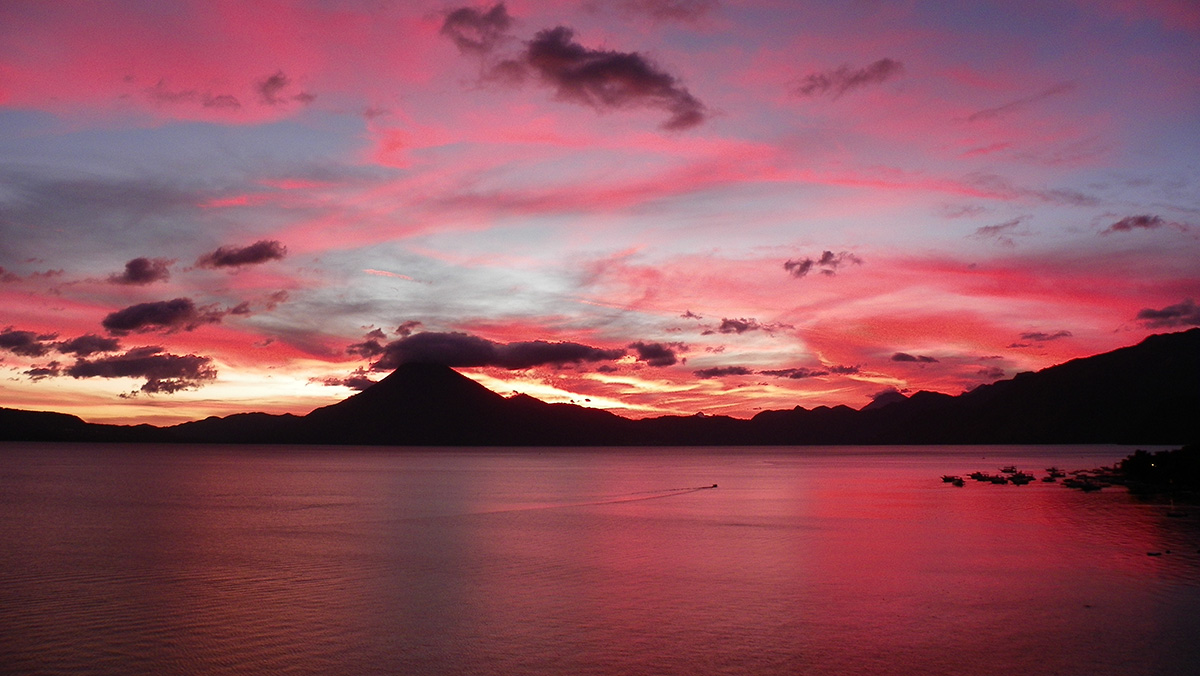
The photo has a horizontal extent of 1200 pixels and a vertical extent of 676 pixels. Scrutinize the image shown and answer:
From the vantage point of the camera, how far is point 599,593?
30.3m

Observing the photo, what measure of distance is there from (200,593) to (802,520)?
41569mm

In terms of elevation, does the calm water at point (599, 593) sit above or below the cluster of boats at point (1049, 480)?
below

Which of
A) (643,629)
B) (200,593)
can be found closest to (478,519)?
(200,593)

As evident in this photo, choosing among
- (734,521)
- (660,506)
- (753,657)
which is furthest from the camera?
(660,506)

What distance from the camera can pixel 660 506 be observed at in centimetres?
7250

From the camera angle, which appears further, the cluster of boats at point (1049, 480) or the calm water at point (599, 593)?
the cluster of boats at point (1049, 480)

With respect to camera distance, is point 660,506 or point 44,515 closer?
point 44,515

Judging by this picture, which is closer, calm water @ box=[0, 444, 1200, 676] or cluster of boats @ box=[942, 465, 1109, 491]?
calm water @ box=[0, 444, 1200, 676]

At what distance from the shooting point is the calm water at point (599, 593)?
2134cm

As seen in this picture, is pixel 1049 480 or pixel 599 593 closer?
pixel 599 593

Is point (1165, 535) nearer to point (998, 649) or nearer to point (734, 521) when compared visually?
point (734, 521)

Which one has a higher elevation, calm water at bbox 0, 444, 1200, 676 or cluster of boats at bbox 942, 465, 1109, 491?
cluster of boats at bbox 942, 465, 1109, 491

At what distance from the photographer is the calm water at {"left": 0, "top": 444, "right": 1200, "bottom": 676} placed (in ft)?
70.0

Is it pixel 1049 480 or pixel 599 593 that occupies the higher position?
pixel 1049 480
